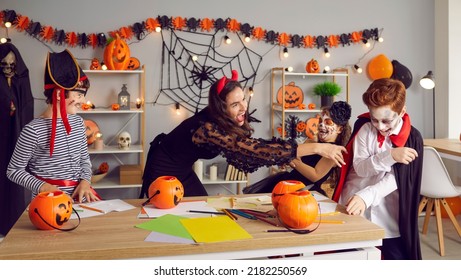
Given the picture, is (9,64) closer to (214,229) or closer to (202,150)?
(202,150)

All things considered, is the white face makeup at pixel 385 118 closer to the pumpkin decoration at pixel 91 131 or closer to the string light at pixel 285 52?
the string light at pixel 285 52

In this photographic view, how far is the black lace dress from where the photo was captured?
2.21 m

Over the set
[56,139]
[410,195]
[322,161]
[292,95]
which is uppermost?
[292,95]

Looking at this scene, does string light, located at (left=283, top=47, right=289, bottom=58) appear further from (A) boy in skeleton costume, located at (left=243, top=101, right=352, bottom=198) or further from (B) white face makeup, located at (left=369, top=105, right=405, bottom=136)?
(B) white face makeup, located at (left=369, top=105, right=405, bottom=136)

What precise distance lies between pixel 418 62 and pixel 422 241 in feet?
7.63

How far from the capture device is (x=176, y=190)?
75.5 inches

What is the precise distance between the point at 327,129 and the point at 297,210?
1.33 m

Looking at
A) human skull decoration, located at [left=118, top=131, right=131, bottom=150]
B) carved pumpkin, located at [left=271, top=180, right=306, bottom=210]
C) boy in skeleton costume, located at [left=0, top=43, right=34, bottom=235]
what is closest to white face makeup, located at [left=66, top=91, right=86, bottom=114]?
carved pumpkin, located at [left=271, top=180, right=306, bottom=210]

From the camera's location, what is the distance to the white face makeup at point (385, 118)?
7.14ft

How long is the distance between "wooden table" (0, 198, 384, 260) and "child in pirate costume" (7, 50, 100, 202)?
0.51 m

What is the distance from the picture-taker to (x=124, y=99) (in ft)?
14.8

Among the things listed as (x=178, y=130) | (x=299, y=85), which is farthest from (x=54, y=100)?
(x=299, y=85)

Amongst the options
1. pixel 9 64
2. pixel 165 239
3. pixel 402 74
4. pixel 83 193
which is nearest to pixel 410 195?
pixel 165 239

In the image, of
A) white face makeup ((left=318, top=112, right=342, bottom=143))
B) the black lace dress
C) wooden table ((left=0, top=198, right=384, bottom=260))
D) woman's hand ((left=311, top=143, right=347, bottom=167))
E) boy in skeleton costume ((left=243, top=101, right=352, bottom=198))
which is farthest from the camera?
white face makeup ((left=318, top=112, right=342, bottom=143))
